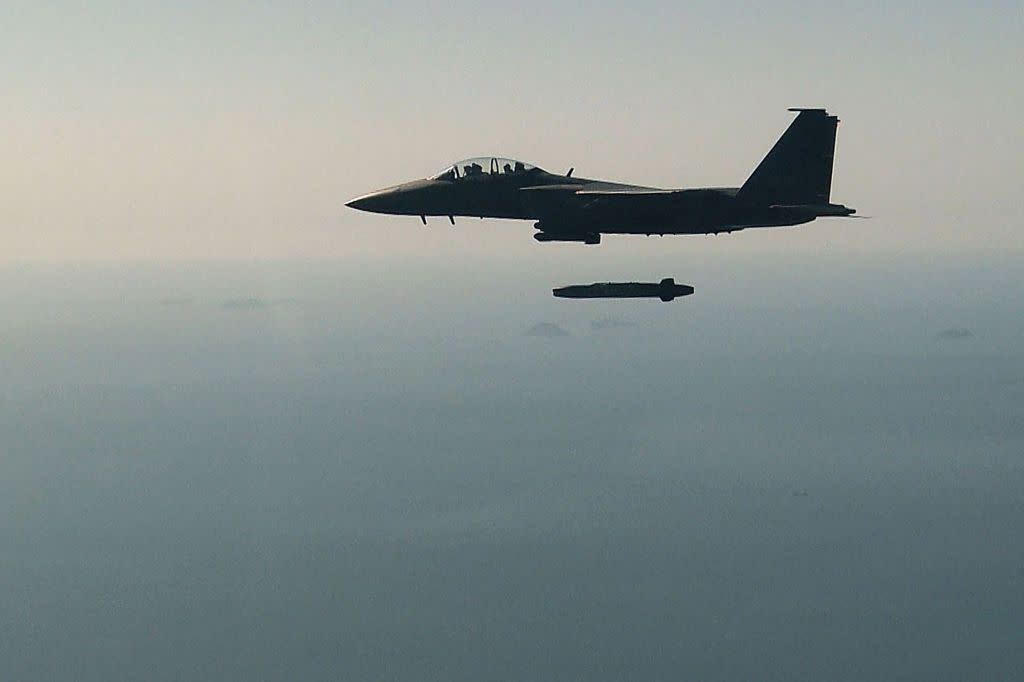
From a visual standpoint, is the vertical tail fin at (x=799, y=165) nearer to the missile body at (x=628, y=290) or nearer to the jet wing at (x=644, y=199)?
the jet wing at (x=644, y=199)

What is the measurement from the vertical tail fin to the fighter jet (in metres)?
0.05

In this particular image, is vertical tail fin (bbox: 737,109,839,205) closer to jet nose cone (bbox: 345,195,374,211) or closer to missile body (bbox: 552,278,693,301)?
missile body (bbox: 552,278,693,301)

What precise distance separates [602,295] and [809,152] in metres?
12.3

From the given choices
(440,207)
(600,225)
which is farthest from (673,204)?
(440,207)

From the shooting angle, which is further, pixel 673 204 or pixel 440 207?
pixel 440 207

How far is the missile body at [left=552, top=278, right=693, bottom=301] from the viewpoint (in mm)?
47594

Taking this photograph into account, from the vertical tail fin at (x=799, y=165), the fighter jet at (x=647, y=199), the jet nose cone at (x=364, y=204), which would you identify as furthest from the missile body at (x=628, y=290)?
the jet nose cone at (x=364, y=204)

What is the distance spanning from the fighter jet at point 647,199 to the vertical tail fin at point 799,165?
0.05 m

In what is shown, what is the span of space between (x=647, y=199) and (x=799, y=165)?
7.56 m

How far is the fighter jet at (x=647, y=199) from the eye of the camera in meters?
46.8

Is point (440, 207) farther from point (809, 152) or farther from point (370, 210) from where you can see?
point (809, 152)

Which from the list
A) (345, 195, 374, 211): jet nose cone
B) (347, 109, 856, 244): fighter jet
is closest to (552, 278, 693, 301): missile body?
(347, 109, 856, 244): fighter jet

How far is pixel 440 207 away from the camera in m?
51.4

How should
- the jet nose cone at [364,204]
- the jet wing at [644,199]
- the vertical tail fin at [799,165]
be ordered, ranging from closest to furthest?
the vertical tail fin at [799,165], the jet wing at [644,199], the jet nose cone at [364,204]
